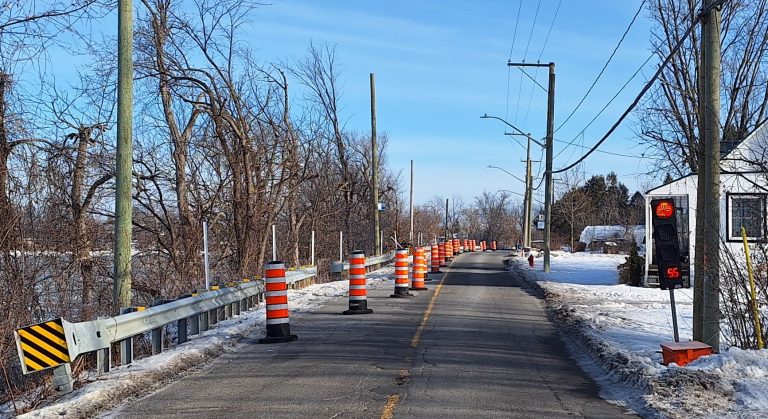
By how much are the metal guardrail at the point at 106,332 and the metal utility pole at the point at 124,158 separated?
0.82 m

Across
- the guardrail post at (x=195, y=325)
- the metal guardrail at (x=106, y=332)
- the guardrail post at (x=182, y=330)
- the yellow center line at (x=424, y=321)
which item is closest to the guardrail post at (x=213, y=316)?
the metal guardrail at (x=106, y=332)

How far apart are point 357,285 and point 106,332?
8.13 m

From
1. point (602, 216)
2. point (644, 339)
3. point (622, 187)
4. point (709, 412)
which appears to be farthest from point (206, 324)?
point (622, 187)

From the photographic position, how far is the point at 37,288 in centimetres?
1215

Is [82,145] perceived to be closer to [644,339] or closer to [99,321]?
[99,321]

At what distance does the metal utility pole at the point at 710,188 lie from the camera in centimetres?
1027

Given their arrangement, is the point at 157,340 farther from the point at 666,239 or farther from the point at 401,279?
the point at 401,279

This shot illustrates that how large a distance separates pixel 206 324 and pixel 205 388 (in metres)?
5.20

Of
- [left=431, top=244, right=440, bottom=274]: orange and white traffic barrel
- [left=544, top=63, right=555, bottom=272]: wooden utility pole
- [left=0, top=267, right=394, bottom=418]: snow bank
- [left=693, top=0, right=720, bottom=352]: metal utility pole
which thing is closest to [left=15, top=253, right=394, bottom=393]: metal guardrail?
[left=0, top=267, right=394, bottom=418]: snow bank

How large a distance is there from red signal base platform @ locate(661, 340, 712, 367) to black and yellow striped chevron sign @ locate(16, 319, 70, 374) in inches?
291

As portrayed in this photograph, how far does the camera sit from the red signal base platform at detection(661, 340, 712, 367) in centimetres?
962

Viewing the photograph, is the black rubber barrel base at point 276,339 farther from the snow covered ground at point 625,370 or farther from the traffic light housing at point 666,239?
the traffic light housing at point 666,239

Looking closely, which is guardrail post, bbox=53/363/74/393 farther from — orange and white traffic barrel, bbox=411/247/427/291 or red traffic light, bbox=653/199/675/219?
orange and white traffic barrel, bbox=411/247/427/291

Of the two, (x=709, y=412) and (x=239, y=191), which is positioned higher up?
(x=239, y=191)
